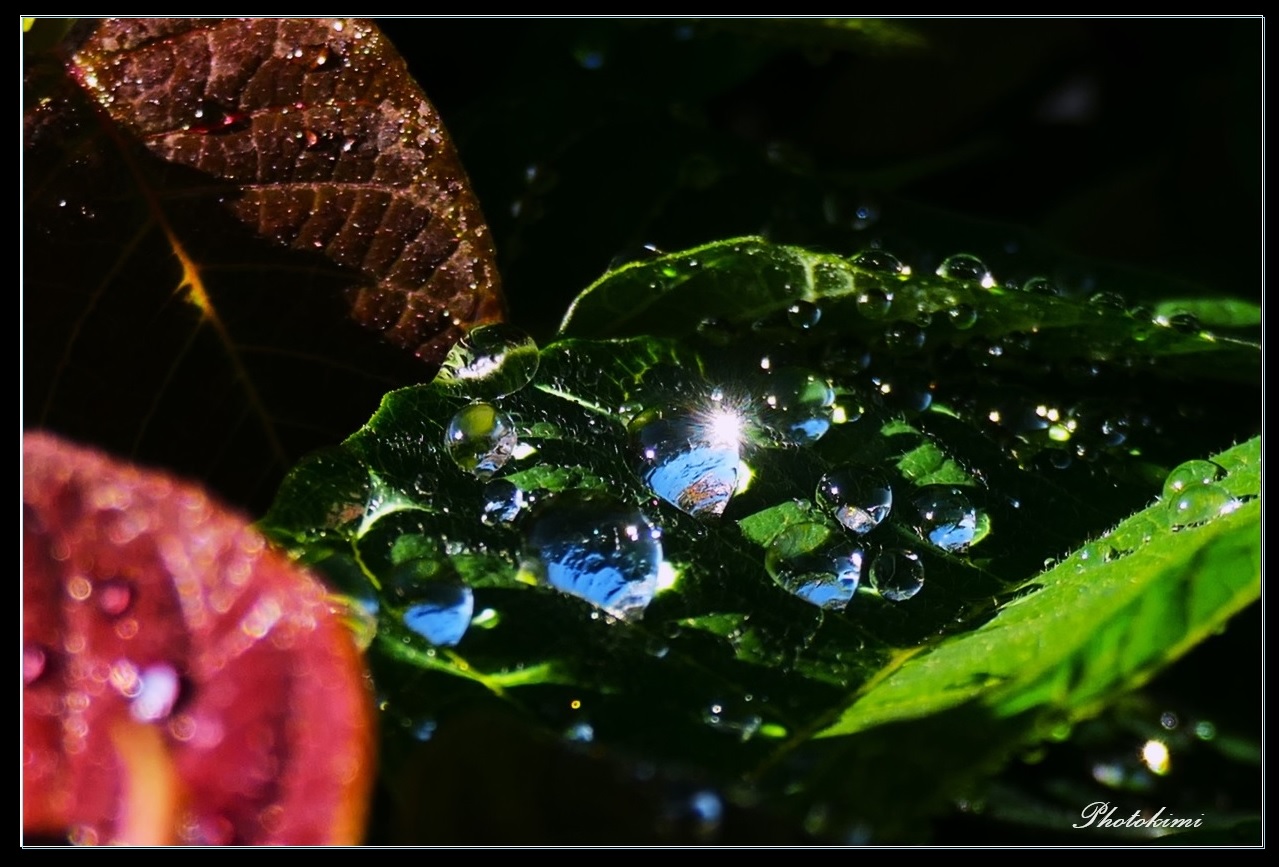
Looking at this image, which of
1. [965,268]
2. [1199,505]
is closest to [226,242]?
[965,268]

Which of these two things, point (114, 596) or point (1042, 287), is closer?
point (114, 596)

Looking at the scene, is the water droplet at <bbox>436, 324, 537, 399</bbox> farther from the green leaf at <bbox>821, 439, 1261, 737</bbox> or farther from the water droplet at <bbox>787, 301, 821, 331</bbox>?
the green leaf at <bbox>821, 439, 1261, 737</bbox>

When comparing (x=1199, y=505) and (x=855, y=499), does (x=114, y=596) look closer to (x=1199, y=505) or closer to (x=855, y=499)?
(x=855, y=499)

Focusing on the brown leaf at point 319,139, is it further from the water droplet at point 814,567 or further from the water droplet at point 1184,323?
the water droplet at point 1184,323

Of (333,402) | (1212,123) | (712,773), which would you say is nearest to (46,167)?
(333,402)

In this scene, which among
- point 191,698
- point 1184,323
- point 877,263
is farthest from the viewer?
point 1184,323

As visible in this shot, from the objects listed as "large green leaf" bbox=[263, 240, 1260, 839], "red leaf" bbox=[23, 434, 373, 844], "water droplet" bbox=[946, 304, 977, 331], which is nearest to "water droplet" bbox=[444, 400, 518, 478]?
"large green leaf" bbox=[263, 240, 1260, 839]

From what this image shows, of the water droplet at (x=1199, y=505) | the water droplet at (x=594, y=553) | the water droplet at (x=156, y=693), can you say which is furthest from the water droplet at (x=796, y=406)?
the water droplet at (x=156, y=693)
